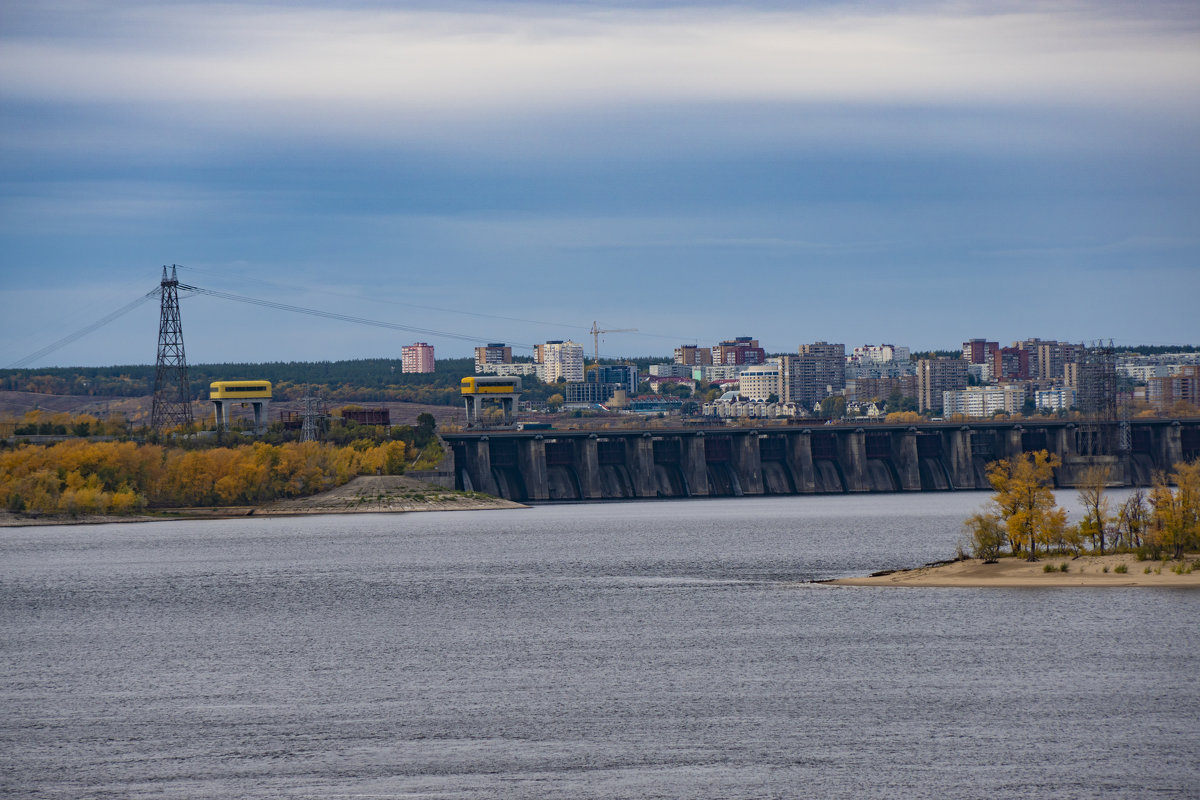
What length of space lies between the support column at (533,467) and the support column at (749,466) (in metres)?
23.8

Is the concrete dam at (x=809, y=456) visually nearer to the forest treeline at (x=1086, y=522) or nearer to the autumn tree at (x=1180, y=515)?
the forest treeline at (x=1086, y=522)

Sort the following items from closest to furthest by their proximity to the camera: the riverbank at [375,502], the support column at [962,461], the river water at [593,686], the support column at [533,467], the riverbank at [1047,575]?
the river water at [593,686] → the riverbank at [1047,575] → the riverbank at [375,502] → the support column at [533,467] → the support column at [962,461]

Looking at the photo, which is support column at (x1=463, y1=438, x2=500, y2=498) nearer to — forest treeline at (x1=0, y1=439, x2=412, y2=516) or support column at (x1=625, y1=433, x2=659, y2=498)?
forest treeline at (x1=0, y1=439, x2=412, y2=516)

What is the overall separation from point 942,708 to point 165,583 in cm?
5180

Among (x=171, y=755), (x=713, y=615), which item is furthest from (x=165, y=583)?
(x=171, y=755)

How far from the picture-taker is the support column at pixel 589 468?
16025cm

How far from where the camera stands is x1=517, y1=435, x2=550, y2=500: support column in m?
158

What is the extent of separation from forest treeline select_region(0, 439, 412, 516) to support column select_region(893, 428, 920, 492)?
59512 mm

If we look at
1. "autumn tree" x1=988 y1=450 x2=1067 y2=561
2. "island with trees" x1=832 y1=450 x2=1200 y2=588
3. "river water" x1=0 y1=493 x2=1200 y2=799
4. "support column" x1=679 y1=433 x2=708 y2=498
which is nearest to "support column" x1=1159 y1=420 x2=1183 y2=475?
"support column" x1=679 y1=433 x2=708 y2=498

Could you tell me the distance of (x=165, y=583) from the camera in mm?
77938

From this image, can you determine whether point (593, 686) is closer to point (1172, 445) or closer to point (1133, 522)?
point (1133, 522)

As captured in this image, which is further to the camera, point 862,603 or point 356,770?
point 862,603

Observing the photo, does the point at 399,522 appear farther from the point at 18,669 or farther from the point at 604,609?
the point at 18,669

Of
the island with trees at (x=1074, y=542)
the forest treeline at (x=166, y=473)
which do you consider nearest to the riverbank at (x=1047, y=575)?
the island with trees at (x=1074, y=542)
